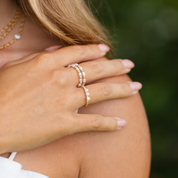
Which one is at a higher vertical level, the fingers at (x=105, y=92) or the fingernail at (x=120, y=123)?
the fingers at (x=105, y=92)

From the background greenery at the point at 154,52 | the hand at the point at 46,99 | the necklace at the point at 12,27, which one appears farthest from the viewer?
the background greenery at the point at 154,52

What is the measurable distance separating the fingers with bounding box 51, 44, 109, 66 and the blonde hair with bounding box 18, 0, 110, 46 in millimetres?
79

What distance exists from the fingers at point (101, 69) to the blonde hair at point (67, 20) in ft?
0.55

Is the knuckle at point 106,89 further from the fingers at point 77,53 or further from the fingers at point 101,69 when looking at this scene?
the fingers at point 77,53

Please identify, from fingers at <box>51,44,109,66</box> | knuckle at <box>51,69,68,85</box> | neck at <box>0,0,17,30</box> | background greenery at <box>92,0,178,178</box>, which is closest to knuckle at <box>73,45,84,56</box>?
fingers at <box>51,44,109,66</box>

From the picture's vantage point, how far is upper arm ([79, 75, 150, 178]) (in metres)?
0.98

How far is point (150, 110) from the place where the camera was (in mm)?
1971

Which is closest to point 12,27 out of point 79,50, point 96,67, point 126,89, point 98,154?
Answer: point 79,50

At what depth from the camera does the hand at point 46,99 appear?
34.0 inches

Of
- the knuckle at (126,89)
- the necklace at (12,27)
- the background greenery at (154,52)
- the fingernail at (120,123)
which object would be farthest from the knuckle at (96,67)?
the background greenery at (154,52)

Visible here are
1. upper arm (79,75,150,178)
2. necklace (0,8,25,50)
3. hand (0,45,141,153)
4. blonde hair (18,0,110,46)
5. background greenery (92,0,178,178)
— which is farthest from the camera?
background greenery (92,0,178,178)

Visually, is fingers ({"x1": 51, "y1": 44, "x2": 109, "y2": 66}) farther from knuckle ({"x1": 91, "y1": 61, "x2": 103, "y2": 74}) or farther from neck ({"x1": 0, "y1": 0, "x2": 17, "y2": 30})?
neck ({"x1": 0, "y1": 0, "x2": 17, "y2": 30})

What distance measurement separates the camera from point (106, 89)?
990mm

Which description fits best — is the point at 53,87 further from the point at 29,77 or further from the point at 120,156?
the point at 120,156
